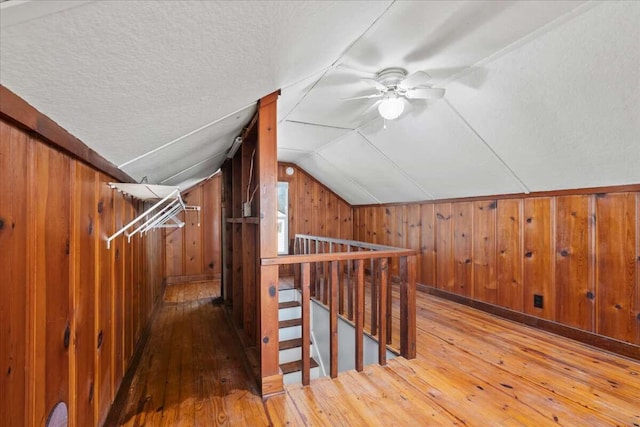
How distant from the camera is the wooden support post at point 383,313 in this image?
7.39 ft

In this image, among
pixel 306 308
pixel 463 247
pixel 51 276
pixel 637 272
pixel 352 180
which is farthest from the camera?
pixel 352 180

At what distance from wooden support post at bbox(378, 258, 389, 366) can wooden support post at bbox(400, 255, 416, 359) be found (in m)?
0.14

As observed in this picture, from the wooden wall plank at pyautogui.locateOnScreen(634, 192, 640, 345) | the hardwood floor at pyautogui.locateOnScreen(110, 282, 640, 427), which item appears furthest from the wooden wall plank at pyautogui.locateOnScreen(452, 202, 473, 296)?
the wooden wall plank at pyautogui.locateOnScreen(634, 192, 640, 345)

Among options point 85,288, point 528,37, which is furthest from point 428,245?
point 85,288

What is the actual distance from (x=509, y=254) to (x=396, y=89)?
7.29 ft

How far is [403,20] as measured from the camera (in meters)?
1.51

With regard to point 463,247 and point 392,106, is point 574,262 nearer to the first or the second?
point 463,247

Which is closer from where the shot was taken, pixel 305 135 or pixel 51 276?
pixel 51 276

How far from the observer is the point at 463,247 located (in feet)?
12.2

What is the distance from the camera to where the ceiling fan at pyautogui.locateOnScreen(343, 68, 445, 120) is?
2035 millimetres

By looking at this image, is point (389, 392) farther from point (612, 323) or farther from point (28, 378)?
point (612, 323)

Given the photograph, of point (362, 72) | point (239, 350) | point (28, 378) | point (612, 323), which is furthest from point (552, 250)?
point (28, 378)

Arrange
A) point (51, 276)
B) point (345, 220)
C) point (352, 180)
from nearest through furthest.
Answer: point (51, 276), point (352, 180), point (345, 220)

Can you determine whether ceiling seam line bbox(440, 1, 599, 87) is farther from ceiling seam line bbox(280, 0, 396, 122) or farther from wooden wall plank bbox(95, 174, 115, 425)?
wooden wall plank bbox(95, 174, 115, 425)
